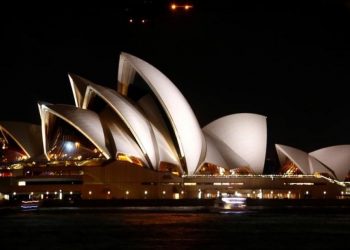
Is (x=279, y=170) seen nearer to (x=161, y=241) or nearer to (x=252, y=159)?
(x=252, y=159)

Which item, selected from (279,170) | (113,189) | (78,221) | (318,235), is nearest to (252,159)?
(279,170)

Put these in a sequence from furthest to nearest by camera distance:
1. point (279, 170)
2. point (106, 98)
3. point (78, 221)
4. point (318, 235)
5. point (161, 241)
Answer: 1. point (279, 170)
2. point (106, 98)
3. point (78, 221)
4. point (318, 235)
5. point (161, 241)

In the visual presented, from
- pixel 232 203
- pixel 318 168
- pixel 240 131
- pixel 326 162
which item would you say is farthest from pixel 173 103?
pixel 326 162

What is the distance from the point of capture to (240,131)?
3167 inches

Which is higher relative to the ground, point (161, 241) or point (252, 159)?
point (252, 159)

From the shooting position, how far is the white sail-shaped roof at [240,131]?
80.4m

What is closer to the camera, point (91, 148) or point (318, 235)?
point (318, 235)

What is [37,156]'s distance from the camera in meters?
80.7

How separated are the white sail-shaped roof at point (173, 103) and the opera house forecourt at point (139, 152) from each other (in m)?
0.10

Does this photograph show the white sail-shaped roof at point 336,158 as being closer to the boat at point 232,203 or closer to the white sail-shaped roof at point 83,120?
the boat at point 232,203

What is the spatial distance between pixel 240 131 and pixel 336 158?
1478 cm

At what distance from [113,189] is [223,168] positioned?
496 inches

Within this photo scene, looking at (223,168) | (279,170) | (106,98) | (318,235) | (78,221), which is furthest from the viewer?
(279,170)

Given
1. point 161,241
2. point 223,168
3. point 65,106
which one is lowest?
point 161,241
